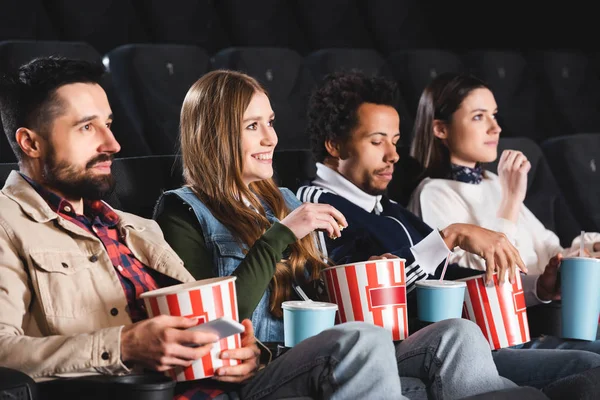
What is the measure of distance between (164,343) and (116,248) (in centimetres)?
27

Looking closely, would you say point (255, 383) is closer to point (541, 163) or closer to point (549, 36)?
point (541, 163)

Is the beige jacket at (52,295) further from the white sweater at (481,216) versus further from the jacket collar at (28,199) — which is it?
the white sweater at (481,216)

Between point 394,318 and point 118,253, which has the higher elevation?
point 118,253

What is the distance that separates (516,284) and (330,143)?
52 centimetres

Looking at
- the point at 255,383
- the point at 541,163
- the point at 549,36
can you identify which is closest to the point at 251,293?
the point at 255,383

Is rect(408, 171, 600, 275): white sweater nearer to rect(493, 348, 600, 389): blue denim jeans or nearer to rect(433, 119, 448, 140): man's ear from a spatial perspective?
rect(433, 119, 448, 140): man's ear

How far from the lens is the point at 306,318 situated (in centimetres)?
132

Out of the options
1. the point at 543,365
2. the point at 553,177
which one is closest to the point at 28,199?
the point at 543,365

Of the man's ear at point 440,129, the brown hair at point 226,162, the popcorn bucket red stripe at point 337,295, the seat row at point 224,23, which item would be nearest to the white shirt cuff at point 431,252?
the brown hair at point 226,162

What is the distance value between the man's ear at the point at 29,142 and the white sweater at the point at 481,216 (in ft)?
3.20

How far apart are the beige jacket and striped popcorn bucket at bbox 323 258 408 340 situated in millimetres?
337

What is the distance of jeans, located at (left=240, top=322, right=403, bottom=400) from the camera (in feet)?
3.85

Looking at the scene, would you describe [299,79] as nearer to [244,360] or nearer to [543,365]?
[543,365]

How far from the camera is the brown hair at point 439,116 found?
6.96 ft
